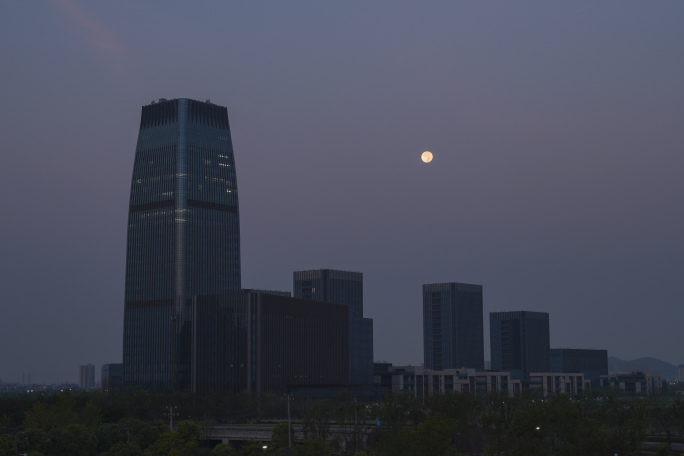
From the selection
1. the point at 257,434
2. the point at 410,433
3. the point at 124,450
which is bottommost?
the point at 257,434

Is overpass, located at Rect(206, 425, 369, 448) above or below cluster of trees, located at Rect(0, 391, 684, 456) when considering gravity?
below

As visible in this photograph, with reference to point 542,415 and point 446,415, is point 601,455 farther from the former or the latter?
point 446,415

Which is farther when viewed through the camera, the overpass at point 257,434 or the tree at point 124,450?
the overpass at point 257,434

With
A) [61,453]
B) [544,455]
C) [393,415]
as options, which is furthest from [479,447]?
[61,453]

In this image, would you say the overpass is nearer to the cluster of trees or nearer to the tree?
the cluster of trees

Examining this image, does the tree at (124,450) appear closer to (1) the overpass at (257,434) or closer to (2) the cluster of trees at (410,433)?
(2) the cluster of trees at (410,433)

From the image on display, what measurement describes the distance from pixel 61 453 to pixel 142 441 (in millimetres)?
16047

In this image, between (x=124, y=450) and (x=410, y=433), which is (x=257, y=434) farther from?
(x=410, y=433)

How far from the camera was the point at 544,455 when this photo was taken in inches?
4323

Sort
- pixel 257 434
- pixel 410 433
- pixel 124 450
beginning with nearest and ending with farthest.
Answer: pixel 410 433 → pixel 124 450 → pixel 257 434

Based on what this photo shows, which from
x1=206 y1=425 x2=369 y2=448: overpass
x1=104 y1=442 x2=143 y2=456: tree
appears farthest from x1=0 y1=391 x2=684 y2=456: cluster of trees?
x1=206 y1=425 x2=369 y2=448: overpass

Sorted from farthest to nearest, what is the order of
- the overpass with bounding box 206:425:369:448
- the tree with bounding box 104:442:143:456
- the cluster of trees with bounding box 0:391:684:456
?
the overpass with bounding box 206:425:369:448 < the tree with bounding box 104:442:143:456 < the cluster of trees with bounding box 0:391:684:456

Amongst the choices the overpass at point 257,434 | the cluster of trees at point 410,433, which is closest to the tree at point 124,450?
the cluster of trees at point 410,433

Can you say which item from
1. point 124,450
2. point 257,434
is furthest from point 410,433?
point 257,434
